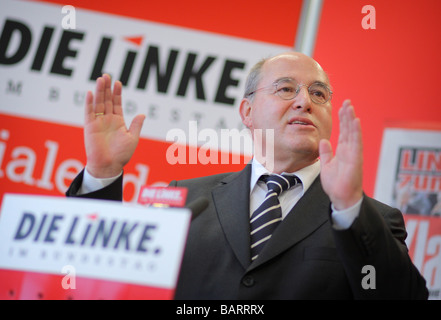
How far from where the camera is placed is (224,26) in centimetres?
273

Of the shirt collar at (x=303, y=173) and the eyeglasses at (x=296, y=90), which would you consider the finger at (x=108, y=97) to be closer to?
the shirt collar at (x=303, y=173)

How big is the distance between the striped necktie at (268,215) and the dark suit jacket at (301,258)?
0.09 ft

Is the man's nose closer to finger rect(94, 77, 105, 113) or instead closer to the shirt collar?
the shirt collar

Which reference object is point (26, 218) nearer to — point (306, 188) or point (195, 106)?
point (306, 188)

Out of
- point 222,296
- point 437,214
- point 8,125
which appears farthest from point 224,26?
point 222,296

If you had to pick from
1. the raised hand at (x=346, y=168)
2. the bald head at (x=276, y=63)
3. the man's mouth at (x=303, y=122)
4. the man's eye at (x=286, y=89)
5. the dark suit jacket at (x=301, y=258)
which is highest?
the bald head at (x=276, y=63)

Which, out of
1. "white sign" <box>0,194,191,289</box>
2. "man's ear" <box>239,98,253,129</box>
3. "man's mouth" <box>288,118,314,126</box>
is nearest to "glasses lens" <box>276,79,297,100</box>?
"man's mouth" <box>288,118,314,126</box>

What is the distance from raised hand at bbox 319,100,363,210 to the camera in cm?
115

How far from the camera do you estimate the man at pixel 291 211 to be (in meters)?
1.17

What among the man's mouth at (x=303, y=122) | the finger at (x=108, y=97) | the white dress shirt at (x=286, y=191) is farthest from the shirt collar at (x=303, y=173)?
the finger at (x=108, y=97)

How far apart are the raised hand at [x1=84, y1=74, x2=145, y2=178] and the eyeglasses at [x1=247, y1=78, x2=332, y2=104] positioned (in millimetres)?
593

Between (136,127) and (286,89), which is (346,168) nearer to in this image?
(136,127)

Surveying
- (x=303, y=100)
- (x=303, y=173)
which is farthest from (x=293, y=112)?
A: (x=303, y=173)
